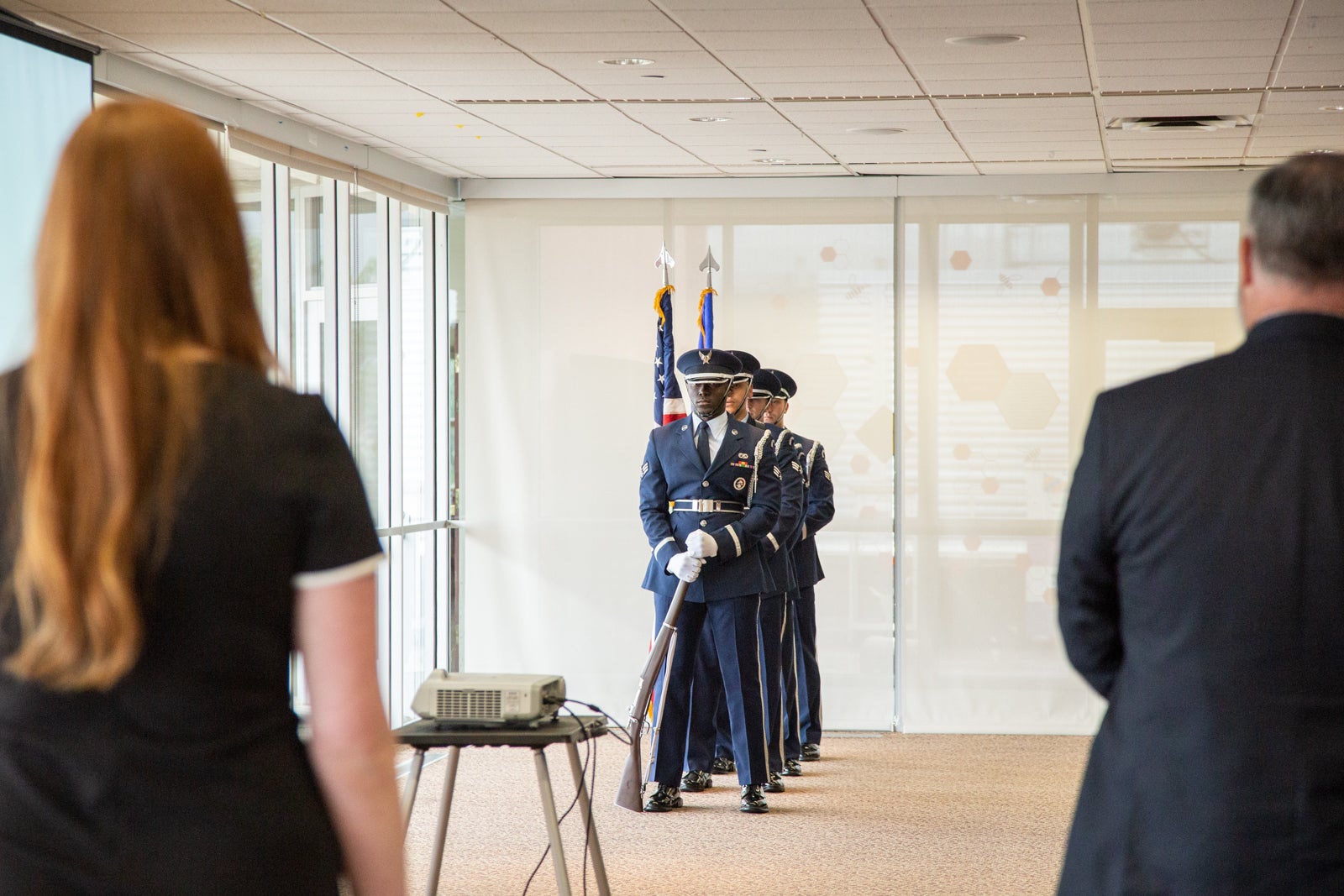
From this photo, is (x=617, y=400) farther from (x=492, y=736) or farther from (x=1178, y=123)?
(x=492, y=736)

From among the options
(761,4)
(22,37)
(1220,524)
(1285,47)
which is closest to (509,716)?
(1220,524)

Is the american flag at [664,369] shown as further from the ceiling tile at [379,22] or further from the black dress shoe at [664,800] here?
the ceiling tile at [379,22]

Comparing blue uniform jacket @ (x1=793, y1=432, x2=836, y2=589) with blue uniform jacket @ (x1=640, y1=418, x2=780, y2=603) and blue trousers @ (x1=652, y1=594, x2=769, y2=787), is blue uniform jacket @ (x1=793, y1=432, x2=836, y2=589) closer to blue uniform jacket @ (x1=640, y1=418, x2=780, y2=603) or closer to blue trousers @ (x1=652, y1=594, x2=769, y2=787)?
blue uniform jacket @ (x1=640, y1=418, x2=780, y2=603)

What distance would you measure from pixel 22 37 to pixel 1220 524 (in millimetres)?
3755

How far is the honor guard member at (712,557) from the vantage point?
221 inches

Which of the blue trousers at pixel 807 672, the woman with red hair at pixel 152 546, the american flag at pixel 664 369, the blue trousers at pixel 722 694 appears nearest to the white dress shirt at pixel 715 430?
the blue trousers at pixel 722 694

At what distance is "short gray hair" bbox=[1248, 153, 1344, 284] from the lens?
1645mm

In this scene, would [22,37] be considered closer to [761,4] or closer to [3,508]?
[761,4]

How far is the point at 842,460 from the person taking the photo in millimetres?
7672

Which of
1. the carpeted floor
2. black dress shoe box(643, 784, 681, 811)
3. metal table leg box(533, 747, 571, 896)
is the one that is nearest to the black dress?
metal table leg box(533, 747, 571, 896)

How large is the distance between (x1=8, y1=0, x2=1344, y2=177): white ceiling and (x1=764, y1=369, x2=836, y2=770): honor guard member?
1389mm

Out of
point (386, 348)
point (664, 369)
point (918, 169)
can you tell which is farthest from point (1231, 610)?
point (918, 169)

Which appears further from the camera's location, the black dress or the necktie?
the necktie

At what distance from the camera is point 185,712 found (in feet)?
4.05
